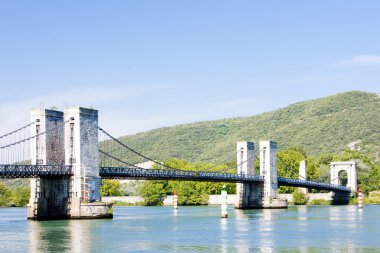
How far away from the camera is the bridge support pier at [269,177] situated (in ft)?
379

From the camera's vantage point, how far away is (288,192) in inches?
5886

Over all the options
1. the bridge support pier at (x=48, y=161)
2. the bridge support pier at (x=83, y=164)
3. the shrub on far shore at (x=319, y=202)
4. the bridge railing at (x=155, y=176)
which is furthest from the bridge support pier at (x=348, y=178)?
the bridge support pier at (x=48, y=161)

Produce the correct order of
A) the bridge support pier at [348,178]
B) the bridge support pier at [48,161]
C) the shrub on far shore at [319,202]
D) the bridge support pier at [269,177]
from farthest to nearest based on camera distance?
the bridge support pier at [348,178]
the shrub on far shore at [319,202]
the bridge support pier at [269,177]
the bridge support pier at [48,161]

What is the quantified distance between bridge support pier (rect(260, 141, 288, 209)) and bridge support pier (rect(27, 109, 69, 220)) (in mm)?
41855

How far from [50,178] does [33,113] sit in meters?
6.63

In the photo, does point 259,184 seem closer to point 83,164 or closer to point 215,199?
point 215,199

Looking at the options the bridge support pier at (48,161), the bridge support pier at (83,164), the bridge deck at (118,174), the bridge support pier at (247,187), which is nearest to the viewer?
the bridge deck at (118,174)

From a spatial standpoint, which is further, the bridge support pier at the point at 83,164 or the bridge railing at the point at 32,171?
the bridge support pier at the point at 83,164

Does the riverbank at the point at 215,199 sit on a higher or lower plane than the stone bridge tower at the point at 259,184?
lower

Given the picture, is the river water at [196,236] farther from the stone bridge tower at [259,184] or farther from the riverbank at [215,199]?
the riverbank at [215,199]

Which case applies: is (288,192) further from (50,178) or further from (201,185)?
(50,178)

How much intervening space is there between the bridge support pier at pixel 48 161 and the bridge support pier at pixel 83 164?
126 cm

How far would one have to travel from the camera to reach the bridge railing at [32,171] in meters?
73.2

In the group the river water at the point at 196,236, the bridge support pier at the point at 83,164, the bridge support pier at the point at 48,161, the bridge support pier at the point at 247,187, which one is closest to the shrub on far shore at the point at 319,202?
the bridge support pier at the point at 247,187
